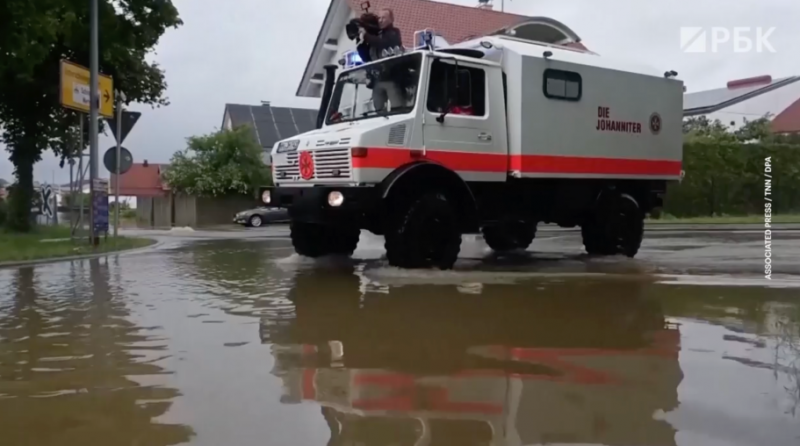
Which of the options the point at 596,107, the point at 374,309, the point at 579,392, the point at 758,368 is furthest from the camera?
the point at 596,107

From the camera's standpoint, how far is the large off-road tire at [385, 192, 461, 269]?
30.2 feet

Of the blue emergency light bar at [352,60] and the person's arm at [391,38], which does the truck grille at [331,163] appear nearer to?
the blue emergency light bar at [352,60]

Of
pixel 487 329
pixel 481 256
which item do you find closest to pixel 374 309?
pixel 487 329

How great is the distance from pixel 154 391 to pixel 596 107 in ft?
28.4

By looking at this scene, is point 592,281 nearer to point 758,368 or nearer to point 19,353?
point 758,368

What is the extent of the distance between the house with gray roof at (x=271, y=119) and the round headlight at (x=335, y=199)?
127 ft

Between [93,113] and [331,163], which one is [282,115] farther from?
[331,163]

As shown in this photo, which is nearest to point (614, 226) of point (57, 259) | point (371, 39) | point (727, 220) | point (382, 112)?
point (382, 112)

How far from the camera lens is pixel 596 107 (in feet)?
37.0

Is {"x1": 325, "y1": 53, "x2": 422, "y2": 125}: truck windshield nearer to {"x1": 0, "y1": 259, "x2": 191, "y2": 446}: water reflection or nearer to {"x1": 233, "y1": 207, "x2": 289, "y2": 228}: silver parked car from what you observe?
{"x1": 0, "y1": 259, "x2": 191, "y2": 446}: water reflection

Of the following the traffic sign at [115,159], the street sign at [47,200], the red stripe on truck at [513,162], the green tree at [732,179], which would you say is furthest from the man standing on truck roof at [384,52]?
the street sign at [47,200]

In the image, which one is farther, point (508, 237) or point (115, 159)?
point (115, 159)

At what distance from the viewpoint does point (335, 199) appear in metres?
8.99

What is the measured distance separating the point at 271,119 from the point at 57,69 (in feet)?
91.1
